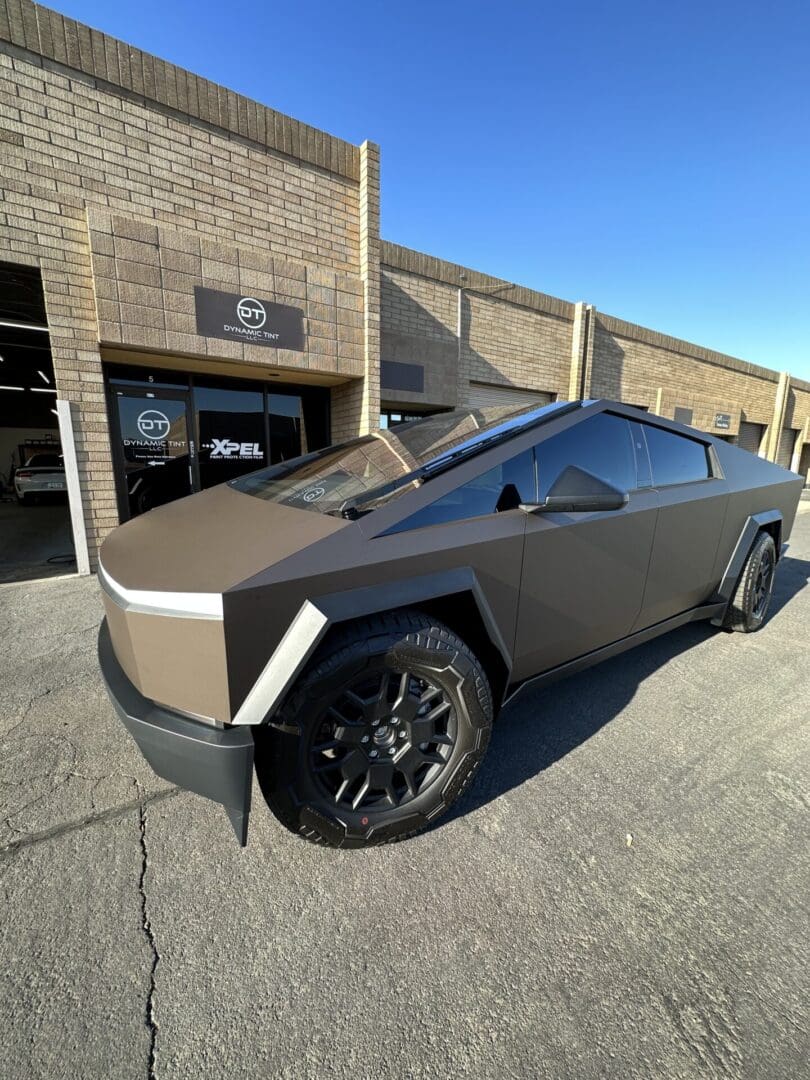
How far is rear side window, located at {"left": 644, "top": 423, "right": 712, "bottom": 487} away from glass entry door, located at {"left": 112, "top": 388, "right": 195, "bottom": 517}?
6751mm

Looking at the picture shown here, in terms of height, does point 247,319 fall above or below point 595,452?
above

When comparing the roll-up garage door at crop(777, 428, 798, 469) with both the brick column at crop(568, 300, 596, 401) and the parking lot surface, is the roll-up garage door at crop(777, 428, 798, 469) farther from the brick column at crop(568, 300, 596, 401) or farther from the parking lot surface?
the parking lot surface

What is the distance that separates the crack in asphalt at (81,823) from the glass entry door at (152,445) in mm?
5781

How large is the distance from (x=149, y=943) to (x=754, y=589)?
4.35 meters

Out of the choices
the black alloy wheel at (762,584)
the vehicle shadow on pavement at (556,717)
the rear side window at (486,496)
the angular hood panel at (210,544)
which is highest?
the rear side window at (486,496)

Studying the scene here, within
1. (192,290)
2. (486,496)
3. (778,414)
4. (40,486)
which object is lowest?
(40,486)

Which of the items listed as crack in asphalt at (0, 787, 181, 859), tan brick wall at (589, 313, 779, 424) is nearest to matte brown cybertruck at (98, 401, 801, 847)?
crack in asphalt at (0, 787, 181, 859)

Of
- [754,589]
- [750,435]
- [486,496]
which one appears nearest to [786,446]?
[750,435]

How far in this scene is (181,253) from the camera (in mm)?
5684

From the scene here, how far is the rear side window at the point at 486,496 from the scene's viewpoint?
70.2 inches

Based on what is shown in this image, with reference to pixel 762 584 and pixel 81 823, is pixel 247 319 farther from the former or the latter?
pixel 762 584

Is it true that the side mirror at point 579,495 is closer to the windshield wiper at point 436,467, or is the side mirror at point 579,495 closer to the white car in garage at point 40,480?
the windshield wiper at point 436,467

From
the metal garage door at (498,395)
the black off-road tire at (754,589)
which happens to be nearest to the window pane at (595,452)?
the black off-road tire at (754,589)

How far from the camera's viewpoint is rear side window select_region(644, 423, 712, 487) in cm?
281
